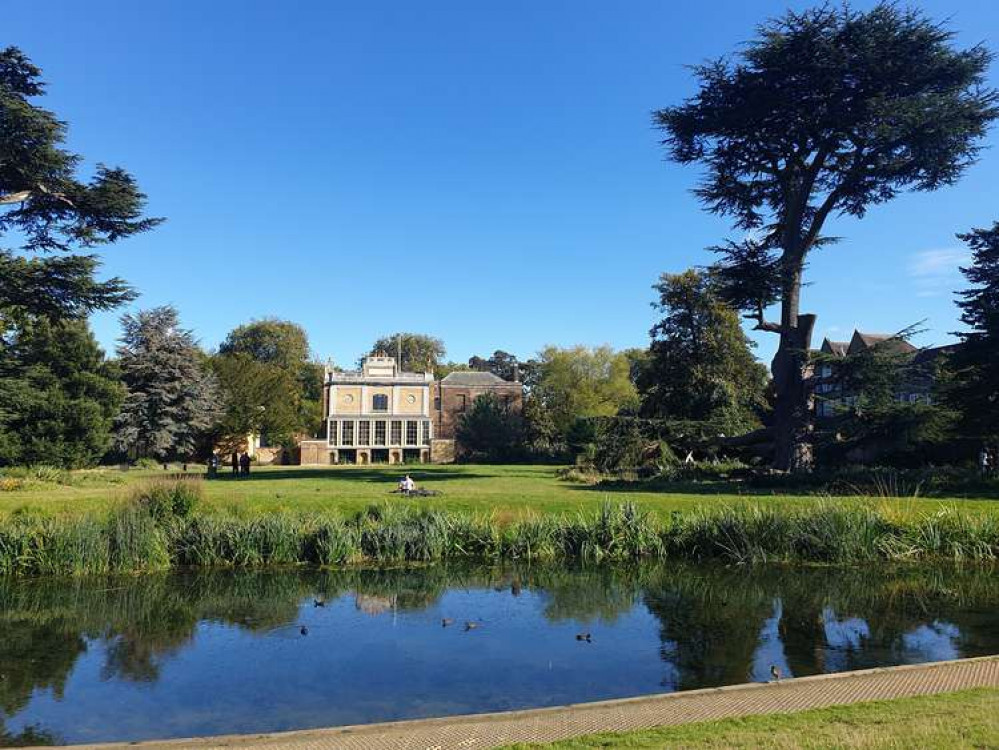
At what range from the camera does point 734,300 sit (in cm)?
2550

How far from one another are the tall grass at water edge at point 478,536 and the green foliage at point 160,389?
2590 centimetres

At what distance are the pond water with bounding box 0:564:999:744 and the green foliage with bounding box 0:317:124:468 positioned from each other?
21681 mm

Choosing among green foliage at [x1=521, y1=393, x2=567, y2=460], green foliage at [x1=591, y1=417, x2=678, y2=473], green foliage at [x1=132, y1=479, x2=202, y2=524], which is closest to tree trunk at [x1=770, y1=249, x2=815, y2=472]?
green foliage at [x1=591, y1=417, x2=678, y2=473]

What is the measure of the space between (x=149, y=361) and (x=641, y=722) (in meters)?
39.4

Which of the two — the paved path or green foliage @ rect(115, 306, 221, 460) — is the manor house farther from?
the paved path

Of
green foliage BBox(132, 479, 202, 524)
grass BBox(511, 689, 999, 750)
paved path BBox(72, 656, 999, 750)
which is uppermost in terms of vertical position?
green foliage BBox(132, 479, 202, 524)

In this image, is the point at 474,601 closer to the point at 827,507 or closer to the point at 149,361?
the point at 827,507

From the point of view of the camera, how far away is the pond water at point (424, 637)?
720 centimetres

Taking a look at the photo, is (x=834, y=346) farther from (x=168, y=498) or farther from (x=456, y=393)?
(x=168, y=498)

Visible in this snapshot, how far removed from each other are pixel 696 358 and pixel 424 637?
30.9 metres

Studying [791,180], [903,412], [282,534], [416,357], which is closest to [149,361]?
[282,534]

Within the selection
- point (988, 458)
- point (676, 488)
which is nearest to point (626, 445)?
point (676, 488)

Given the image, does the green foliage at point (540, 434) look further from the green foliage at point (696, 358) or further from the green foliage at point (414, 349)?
the green foliage at point (414, 349)

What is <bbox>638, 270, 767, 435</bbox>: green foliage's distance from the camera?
3716 cm
